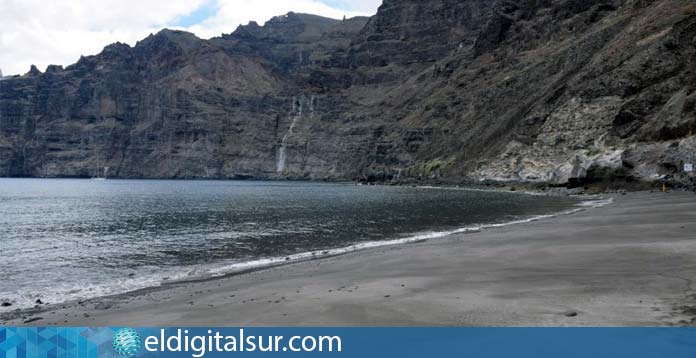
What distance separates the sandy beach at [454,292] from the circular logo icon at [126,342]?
2.20m

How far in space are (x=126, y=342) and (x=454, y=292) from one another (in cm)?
695

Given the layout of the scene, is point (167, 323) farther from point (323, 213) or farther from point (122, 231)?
point (323, 213)

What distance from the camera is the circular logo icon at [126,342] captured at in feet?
25.8

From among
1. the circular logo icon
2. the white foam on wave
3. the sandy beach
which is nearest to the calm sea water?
the white foam on wave

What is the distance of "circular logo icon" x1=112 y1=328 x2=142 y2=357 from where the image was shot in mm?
7855

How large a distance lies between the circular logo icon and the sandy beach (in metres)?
2.20

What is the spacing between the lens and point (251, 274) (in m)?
20.4

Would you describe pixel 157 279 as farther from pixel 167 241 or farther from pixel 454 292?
pixel 454 292

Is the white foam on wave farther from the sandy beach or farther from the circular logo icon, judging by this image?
the circular logo icon

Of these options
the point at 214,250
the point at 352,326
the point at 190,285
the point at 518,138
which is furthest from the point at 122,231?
the point at 518,138

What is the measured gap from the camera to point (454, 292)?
11922 mm

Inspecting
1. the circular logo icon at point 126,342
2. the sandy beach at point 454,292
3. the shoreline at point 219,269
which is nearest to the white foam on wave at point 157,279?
the shoreline at point 219,269

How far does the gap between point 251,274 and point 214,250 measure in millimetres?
8979

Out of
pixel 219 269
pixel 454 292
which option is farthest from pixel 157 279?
pixel 454 292
